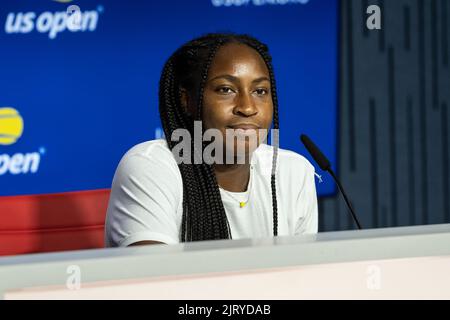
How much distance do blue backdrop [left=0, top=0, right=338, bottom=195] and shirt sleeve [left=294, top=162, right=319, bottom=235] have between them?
139 cm

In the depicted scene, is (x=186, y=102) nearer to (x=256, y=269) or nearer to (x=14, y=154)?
(x=256, y=269)

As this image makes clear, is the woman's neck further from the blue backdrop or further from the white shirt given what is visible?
the blue backdrop

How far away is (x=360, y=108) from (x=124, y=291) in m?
2.67

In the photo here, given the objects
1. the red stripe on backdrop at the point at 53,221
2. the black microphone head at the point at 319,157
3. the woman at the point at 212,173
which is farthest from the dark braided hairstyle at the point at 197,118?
the red stripe on backdrop at the point at 53,221

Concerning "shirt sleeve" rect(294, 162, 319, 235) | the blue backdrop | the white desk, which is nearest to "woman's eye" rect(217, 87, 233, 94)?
"shirt sleeve" rect(294, 162, 319, 235)

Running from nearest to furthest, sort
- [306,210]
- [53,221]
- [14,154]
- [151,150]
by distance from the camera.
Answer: [151,150] < [306,210] < [53,221] < [14,154]

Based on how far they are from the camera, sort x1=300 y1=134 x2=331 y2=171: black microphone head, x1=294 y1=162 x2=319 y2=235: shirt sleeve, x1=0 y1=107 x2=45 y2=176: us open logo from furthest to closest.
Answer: x1=0 y1=107 x2=45 y2=176: us open logo, x1=294 y1=162 x2=319 y2=235: shirt sleeve, x1=300 y1=134 x2=331 y2=171: black microphone head

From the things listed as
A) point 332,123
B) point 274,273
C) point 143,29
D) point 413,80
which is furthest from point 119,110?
point 274,273

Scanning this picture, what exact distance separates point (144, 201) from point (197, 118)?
0.18 metres

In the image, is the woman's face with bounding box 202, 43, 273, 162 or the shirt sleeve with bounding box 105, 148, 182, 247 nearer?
the shirt sleeve with bounding box 105, 148, 182, 247

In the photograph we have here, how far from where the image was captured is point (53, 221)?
4.71 ft

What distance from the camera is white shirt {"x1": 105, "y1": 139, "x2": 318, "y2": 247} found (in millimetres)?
1067


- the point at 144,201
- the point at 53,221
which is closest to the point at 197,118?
the point at 144,201

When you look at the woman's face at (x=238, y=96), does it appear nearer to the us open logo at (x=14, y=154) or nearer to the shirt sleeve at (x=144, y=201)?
the shirt sleeve at (x=144, y=201)
